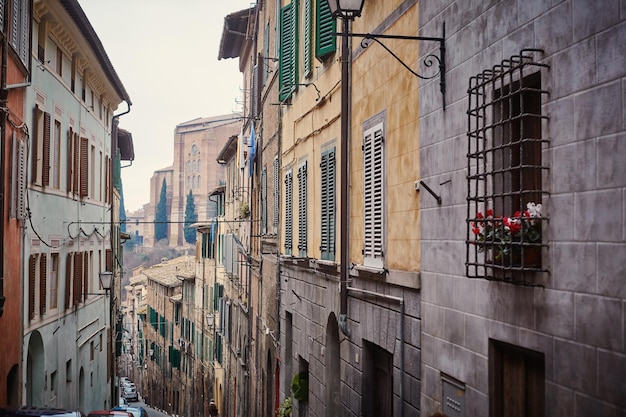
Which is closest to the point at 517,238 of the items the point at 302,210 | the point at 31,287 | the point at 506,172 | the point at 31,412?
the point at 506,172

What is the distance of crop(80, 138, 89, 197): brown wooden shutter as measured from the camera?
75.5 ft

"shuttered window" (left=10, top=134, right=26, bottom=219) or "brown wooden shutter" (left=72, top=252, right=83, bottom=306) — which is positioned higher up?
"shuttered window" (left=10, top=134, right=26, bottom=219)

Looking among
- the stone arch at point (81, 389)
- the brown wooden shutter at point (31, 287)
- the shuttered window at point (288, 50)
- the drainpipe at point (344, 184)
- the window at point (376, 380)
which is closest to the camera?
the window at point (376, 380)

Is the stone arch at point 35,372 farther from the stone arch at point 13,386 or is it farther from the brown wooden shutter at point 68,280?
the brown wooden shutter at point 68,280

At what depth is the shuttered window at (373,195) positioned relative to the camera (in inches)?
397

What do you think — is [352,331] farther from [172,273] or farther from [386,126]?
[172,273]

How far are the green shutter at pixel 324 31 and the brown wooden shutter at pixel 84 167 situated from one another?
11.7 meters

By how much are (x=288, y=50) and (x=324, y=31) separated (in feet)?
12.8

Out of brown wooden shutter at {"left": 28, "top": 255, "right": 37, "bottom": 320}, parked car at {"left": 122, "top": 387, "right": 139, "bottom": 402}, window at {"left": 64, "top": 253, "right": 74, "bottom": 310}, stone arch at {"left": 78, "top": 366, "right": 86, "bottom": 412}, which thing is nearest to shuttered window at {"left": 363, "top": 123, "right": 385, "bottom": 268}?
brown wooden shutter at {"left": 28, "top": 255, "right": 37, "bottom": 320}

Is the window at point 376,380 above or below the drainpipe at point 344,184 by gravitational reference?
below

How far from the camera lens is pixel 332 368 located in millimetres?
12727

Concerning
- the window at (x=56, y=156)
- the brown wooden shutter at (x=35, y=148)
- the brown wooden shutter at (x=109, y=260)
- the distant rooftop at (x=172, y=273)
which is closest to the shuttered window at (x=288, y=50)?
the brown wooden shutter at (x=35, y=148)

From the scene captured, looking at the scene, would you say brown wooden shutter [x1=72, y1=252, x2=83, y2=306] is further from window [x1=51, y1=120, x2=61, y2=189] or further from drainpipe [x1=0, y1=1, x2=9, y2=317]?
drainpipe [x1=0, y1=1, x2=9, y2=317]

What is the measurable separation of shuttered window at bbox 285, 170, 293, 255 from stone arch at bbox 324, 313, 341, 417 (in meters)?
3.82
